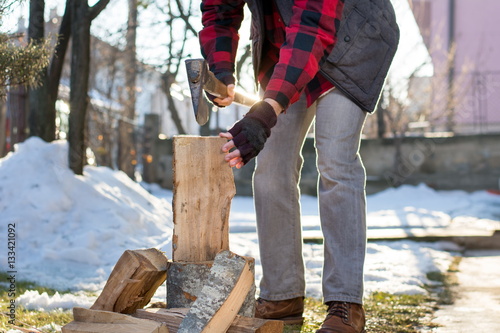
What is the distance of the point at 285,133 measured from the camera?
2.53 m

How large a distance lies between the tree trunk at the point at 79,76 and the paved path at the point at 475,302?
2.89 metres

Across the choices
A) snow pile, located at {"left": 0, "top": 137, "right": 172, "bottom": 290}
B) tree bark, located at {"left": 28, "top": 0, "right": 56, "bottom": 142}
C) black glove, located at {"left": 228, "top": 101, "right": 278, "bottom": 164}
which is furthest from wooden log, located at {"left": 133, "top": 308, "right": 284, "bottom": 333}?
tree bark, located at {"left": 28, "top": 0, "right": 56, "bottom": 142}

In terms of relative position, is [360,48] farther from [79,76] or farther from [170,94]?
[170,94]

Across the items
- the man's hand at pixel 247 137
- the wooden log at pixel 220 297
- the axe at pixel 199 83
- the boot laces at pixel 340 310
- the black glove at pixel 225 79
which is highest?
the black glove at pixel 225 79

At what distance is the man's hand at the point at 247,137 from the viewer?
6.15ft

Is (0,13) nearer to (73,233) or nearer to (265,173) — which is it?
(265,173)

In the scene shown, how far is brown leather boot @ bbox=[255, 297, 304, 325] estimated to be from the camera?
2.54m

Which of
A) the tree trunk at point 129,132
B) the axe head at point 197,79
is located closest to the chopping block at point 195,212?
the axe head at point 197,79

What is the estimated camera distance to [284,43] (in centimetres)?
215

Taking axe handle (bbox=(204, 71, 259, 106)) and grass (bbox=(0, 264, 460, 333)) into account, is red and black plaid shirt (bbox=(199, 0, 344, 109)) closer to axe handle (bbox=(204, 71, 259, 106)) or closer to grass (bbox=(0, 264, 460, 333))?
axe handle (bbox=(204, 71, 259, 106))

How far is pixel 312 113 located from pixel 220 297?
1.09 meters

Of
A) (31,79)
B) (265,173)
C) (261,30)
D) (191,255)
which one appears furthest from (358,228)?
(31,79)

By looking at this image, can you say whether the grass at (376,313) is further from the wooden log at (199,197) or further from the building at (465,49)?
the building at (465,49)

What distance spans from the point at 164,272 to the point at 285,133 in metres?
0.78
